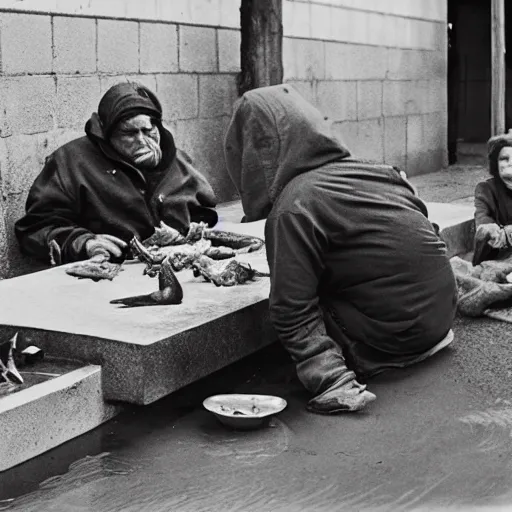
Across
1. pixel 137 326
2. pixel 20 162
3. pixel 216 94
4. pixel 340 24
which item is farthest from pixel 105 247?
pixel 340 24

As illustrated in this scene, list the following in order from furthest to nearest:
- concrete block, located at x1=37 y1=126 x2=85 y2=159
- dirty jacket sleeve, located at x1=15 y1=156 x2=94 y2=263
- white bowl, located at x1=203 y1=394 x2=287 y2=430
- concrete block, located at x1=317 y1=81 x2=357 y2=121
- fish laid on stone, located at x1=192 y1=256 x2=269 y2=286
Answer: concrete block, located at x1=317 y1=81 x2=357 y2=121 → concrete block, located at x1=37 y1=126 x2=85 y2=159 → dirty jacket sleeve, located at x1=15 y1=156 x2=94 y2=263 → fish laid on stone, located at x1=192 y1=256 x2=269 y2=286 → white bowl, located at x1=203 y1=394 x2=287 y2=430

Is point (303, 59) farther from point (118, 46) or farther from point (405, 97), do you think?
point (118, 46)

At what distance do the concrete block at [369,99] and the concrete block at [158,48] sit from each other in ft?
12.5

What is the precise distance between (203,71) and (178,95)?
0.47 m

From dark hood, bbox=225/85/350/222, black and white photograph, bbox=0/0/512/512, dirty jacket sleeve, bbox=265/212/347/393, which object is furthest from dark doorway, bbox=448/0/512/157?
dirty jacket sleeve, bbox=265/212/347/393

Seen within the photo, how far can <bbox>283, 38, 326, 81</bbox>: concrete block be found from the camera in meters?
10.7

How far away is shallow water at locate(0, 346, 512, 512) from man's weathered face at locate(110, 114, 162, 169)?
229cm

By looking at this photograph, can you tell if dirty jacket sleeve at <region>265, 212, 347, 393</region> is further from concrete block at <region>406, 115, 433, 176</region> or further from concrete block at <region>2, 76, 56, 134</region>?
concrete block at <region>406, 115, 433, 176</region>

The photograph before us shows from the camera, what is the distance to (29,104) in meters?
7.27

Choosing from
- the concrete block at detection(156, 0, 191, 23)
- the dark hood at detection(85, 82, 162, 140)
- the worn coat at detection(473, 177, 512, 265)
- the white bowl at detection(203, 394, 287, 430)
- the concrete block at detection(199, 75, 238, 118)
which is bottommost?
the white bowl at detection(203, 394, 287, 430)

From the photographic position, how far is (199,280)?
562 centimetres

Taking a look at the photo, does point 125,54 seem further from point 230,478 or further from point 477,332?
point 230,478

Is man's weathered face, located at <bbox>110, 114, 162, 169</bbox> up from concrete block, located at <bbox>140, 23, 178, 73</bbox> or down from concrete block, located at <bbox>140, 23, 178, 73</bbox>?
down

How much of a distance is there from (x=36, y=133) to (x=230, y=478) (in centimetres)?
409
